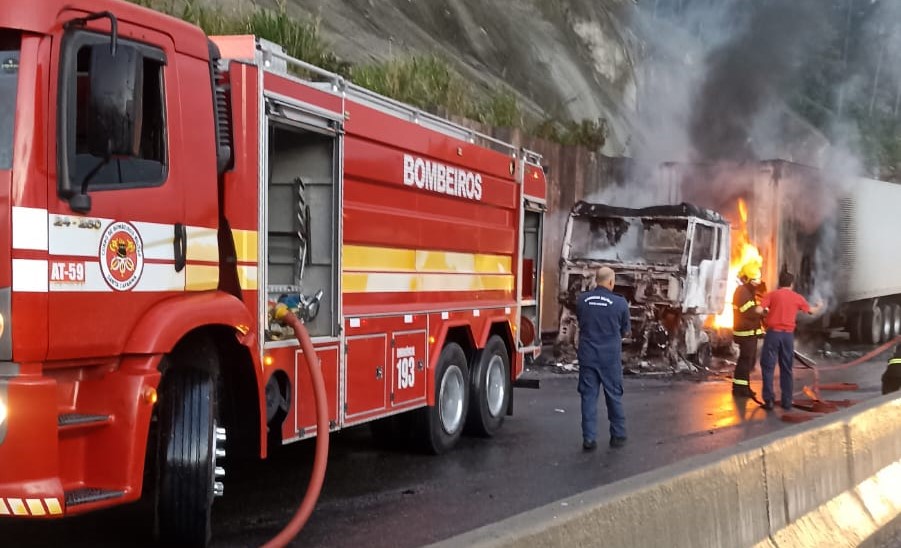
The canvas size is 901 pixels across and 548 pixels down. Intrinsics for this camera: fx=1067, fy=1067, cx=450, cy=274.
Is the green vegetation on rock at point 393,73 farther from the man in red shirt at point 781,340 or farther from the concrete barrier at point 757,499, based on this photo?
the concrete barrier at point 757,499

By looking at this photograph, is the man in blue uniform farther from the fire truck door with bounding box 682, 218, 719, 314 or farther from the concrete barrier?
the fire truck door with bounding box 682, 218, 719, 314

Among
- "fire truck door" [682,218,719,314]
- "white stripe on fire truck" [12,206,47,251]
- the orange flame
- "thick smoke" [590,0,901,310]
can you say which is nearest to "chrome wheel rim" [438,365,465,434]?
"white stripe on fire truck" [12,206,47,251]

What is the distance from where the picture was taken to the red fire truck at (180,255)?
480 cm

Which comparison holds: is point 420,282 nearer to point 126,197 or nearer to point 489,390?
point 489,390

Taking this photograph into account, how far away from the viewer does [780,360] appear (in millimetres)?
12930

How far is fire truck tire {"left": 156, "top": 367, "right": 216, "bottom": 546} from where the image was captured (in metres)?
5.43

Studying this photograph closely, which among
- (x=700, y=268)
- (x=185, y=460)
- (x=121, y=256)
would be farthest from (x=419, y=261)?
(x=700, y=268)

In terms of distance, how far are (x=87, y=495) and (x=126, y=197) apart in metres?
1.44

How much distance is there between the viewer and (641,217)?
55.2ft

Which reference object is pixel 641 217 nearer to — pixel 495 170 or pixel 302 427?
pixel 495 170

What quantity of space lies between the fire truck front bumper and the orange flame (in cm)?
1430

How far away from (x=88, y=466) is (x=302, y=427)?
1892mm

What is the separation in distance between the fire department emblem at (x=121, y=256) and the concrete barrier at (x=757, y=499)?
251 cm

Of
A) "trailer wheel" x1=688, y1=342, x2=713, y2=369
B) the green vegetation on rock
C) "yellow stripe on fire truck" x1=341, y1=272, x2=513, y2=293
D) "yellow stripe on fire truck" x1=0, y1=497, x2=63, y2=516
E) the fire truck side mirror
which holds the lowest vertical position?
"trailer wheel" x1=688, y1=342, x2=713, y2=369
